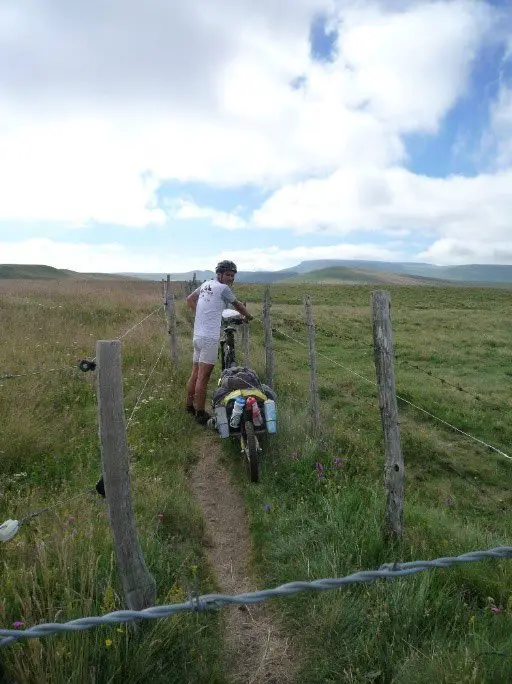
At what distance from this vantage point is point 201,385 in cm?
771

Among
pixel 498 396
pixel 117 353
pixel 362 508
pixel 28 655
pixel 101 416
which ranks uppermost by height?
pixel 117 353

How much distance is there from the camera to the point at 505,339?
68.4ft

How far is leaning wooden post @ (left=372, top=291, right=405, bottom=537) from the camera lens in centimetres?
419

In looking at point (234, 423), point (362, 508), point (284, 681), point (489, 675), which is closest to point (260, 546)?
point (362, 508)

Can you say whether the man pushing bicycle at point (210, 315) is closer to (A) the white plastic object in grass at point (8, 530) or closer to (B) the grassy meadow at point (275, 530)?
(B) the grassy meadow at point (275, 530)

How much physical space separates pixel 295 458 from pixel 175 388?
3.57 m

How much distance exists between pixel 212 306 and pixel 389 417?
13.4 ft

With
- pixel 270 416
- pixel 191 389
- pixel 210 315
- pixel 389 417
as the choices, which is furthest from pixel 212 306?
pixel 389 417

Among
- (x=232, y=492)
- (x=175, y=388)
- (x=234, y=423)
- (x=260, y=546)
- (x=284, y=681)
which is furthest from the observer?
(x=175, y=388)

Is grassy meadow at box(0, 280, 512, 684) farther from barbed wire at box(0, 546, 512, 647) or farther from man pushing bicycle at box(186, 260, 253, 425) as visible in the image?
man pushing bicycle at box(186, 260, 253, 425)

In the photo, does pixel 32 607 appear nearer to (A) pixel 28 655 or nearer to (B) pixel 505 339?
(A) pixel 28 655

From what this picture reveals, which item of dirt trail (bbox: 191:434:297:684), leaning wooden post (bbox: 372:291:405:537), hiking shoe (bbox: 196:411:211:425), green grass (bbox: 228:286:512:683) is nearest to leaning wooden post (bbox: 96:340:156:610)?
dirt trail (bbox: 191:434:297:684)

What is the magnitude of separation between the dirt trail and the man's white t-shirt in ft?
6.46

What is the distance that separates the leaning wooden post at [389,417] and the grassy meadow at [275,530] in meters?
0.24
